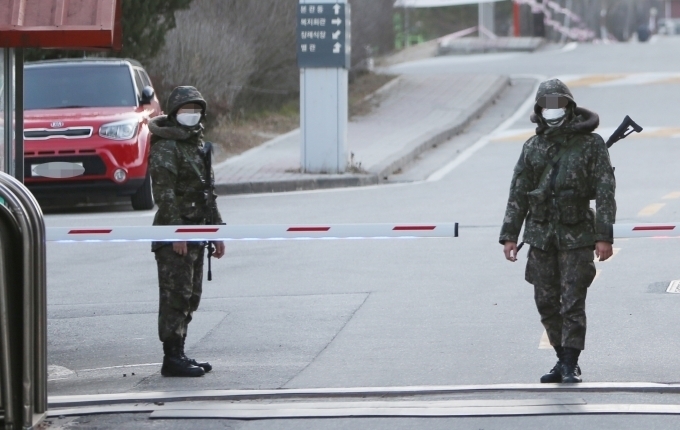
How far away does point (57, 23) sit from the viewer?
7.73 m

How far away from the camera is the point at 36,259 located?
244 inches

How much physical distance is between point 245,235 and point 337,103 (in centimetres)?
1075

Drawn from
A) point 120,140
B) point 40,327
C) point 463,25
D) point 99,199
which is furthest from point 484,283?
point 463,25

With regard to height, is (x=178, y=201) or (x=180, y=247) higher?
(x=178, y=201)

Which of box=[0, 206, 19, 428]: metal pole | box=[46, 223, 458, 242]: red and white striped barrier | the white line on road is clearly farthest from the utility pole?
box=[0, 206, 19, 428]: metal pole

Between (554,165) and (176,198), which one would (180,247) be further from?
(554,165)

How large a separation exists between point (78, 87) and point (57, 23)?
837 cm

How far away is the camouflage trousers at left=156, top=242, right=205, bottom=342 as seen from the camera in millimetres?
7414

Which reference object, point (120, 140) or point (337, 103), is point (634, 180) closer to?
point (337, 103)

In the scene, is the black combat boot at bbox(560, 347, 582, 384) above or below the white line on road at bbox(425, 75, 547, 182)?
above

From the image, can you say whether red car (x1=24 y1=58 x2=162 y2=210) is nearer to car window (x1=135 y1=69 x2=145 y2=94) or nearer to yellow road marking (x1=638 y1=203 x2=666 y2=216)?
car window (x1=135 y1=69 x2=145 y2=94)

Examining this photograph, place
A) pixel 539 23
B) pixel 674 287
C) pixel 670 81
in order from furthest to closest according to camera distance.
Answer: pixel 539 23 < pixel 670 81 < pixel 674 287

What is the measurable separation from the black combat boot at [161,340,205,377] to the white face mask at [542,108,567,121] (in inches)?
95.9

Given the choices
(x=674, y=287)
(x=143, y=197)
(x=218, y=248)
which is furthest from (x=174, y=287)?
(x=143, y=197)
